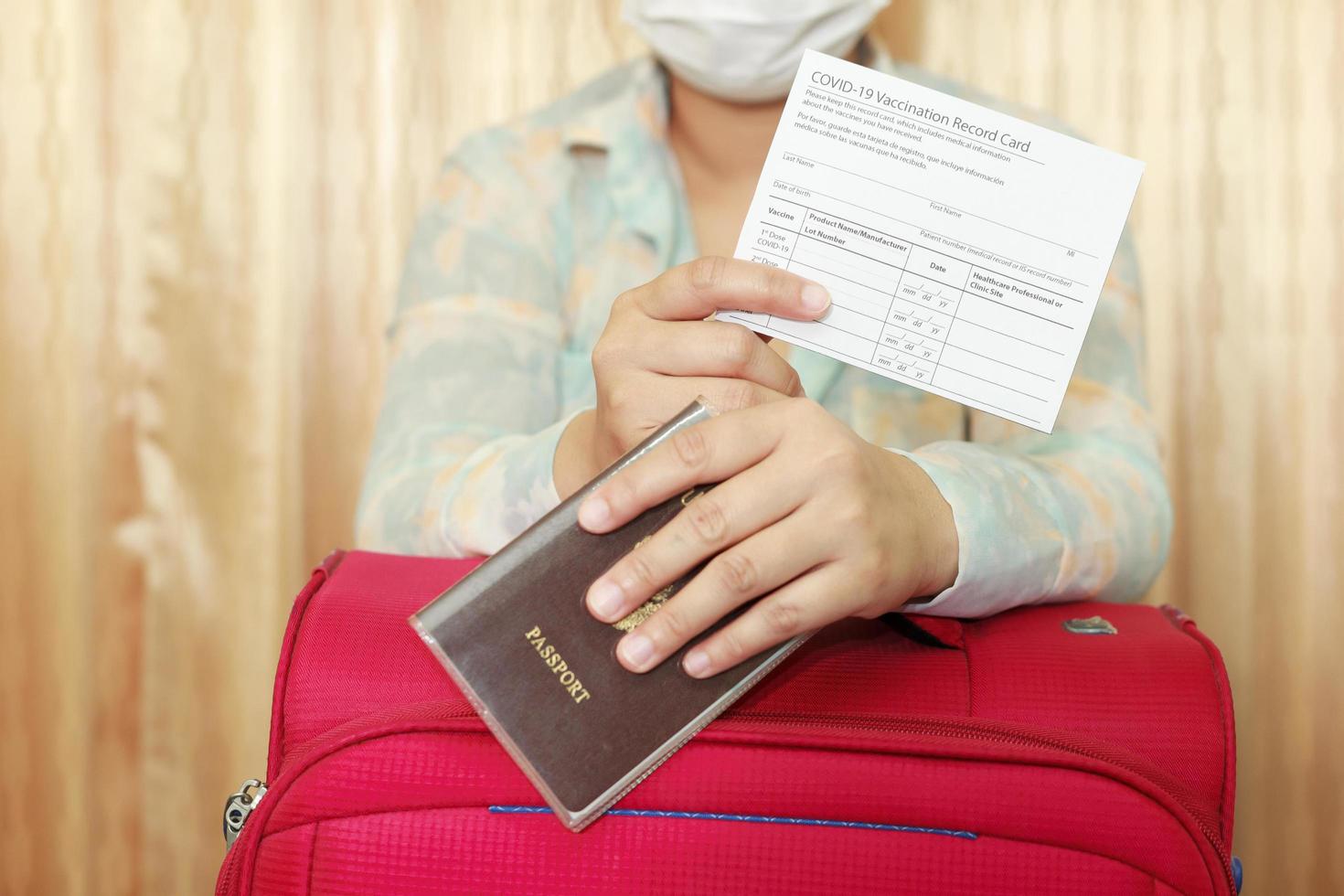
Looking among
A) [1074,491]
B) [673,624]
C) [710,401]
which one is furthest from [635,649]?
[1074,491]

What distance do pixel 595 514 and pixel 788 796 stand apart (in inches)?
5.1

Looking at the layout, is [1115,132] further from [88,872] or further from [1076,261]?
[88,872]

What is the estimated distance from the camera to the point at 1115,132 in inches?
38.4

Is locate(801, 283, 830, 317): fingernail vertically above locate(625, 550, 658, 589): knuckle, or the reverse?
locate(801, 283, 830, 317): fingernail

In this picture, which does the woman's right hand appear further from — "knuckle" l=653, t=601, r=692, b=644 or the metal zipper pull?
the metal zipper pull

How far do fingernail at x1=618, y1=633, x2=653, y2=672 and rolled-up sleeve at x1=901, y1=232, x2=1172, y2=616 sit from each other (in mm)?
155

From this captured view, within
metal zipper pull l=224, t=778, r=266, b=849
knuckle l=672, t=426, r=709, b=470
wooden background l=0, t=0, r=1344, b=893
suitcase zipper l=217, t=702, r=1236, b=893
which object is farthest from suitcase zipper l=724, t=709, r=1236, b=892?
wooden background l=0, t=0, r=1344, b=893

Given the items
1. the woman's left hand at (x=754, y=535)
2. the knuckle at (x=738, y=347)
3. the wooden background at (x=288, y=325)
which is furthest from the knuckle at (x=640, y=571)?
the wooden background at (x=288, y=325)

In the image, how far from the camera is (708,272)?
1.51 ft

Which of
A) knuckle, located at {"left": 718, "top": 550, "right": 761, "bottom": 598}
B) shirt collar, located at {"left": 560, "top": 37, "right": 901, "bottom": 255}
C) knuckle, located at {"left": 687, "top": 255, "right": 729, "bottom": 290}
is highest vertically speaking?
shirt collar, located at {"left": 560, "top": 37, "right": 901, "bottom": 255}

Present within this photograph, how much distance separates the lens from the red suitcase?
1.36 feet

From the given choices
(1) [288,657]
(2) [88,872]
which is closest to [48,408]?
(2) [88,872]

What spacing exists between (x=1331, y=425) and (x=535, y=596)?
0.85m

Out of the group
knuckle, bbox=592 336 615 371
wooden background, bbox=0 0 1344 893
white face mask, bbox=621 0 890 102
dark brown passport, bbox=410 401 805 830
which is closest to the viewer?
dark brown passport, bbox=410 401 805 830
